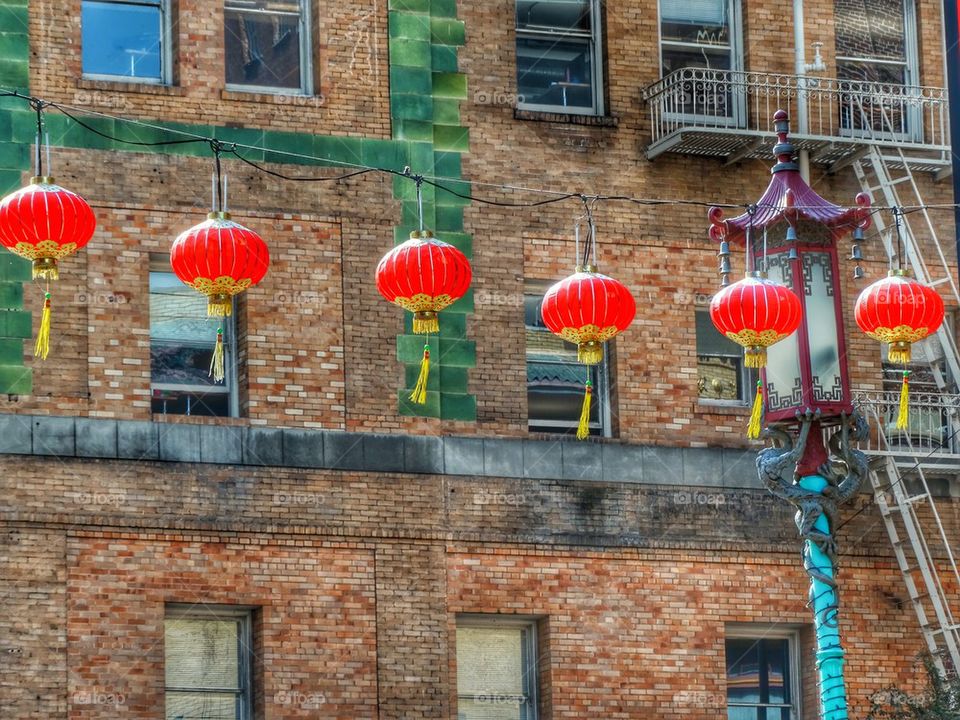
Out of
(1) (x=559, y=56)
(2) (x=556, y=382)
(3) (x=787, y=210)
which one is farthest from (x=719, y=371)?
(3) (x=787, y=210)

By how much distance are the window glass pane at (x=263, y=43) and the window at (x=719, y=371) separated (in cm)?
597

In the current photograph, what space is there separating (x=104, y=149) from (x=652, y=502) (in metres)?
7.85

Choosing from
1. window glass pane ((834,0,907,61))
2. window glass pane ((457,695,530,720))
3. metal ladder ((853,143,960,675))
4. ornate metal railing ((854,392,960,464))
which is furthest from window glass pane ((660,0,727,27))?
window glass pane ((457,695,530,720))

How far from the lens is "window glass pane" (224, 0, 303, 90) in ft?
111

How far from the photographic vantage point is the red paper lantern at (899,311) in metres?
30.4

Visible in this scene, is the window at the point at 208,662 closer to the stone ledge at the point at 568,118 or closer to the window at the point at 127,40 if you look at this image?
the window at the point at 127,40

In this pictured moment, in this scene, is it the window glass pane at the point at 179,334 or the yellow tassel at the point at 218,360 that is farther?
the window glass pane at the point at 179,334

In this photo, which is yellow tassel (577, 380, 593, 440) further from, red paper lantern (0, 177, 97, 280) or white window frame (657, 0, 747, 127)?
red paper lantern (0, 177, 97, 280)

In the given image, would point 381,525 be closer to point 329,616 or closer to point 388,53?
point 329,616

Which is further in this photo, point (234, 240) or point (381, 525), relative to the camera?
point (381, 525)

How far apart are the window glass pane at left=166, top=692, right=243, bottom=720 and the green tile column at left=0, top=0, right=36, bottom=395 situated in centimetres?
394

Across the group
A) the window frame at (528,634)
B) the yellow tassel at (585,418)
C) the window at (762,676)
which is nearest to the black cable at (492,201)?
the yellow tassel at (585,418)

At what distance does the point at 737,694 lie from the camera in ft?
112

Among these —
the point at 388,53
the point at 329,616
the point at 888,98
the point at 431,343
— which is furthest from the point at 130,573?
the point at 888,98
